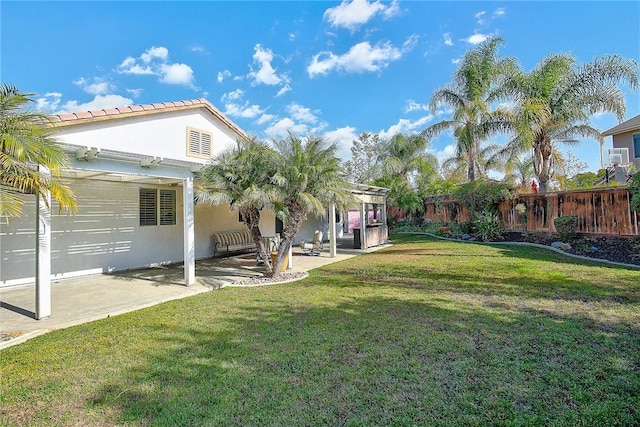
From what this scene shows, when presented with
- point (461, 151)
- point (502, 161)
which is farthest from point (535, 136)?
point (502, 161)

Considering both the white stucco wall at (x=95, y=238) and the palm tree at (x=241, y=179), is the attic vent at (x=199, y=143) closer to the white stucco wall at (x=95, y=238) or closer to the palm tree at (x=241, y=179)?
→ the white stucco wall at (x=95, y=238)

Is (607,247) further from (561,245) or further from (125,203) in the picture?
(125,203)

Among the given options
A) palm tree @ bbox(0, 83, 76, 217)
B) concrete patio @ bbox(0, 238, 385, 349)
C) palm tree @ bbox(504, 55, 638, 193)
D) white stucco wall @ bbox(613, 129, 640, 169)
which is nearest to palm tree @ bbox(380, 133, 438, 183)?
palm tree @ bbox(504, 55, 638, 193)

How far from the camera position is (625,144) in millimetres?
19438

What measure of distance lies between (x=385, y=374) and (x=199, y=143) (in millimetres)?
11548

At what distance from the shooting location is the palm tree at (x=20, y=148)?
4469 mm

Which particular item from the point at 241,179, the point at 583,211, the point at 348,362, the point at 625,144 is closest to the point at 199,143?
the point at 241,179

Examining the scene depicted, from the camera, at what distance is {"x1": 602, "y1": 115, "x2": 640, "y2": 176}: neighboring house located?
56.5 ft

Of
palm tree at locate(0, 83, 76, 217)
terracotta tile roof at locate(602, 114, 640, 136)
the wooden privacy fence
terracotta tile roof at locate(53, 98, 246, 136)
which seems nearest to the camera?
palm tree at locate(0, 83, 76, 217)

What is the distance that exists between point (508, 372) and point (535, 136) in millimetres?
14783

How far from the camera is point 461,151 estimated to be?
66.4 ft

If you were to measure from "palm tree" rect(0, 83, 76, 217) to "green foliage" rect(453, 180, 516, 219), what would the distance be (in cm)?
1710

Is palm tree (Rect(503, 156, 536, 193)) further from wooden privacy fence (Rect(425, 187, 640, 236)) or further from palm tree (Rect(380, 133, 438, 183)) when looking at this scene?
wooden privacy fence (Rect(425, 187, 640, 236))

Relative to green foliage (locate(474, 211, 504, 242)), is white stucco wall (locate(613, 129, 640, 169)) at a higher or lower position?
higher
